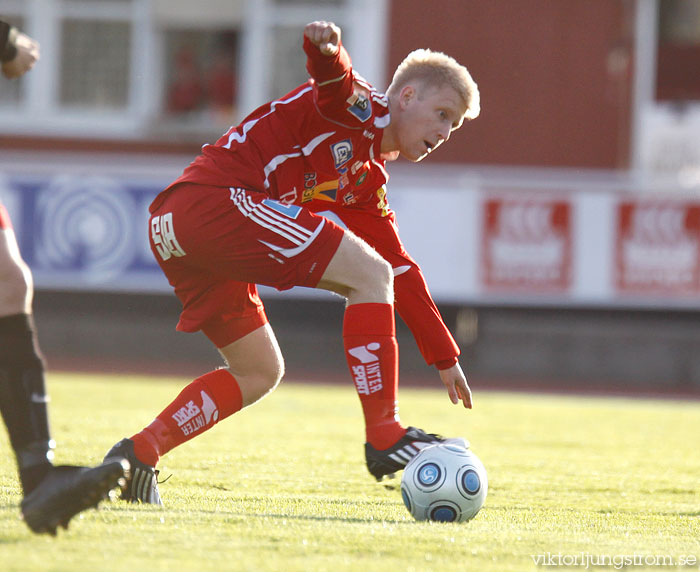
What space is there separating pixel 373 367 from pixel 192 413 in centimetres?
80

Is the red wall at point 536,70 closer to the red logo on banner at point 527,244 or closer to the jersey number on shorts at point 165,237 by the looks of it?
A: the red logo on banner at point 527,244

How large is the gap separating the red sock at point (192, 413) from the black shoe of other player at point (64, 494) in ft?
2.82

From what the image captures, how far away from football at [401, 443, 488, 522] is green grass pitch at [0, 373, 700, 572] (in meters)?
0.10

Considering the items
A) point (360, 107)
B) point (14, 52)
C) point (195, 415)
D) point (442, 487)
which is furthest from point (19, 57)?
point (442, 487)

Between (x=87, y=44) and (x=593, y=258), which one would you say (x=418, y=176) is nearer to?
(x=593, y=258)

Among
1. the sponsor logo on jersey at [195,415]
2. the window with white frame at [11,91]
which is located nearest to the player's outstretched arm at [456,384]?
the sponsor logo on jersey at [195,415]

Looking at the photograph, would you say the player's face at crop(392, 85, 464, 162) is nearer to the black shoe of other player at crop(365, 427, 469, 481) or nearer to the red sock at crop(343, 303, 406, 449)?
the red sock at crop(343, 303, 406, 449)

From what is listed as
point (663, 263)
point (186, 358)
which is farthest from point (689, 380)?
point (186, 358)

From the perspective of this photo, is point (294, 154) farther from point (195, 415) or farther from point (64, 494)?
point (64, 494)

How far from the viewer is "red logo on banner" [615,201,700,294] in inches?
588

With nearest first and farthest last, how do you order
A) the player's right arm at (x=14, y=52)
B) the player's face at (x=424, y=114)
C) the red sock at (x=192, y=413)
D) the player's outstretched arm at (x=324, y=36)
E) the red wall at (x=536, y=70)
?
the player's right arm at (x=14, y=52) → the player's outstretched arm at (x=324, y=36) → the player's face at (x=424, y=114) → the red sock at (x=192, y=413) → the red wall at (x=536, y=70)

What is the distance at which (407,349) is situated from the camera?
52.6 feet

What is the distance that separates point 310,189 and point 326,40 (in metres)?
0.74

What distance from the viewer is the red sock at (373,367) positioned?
422 centimetres
